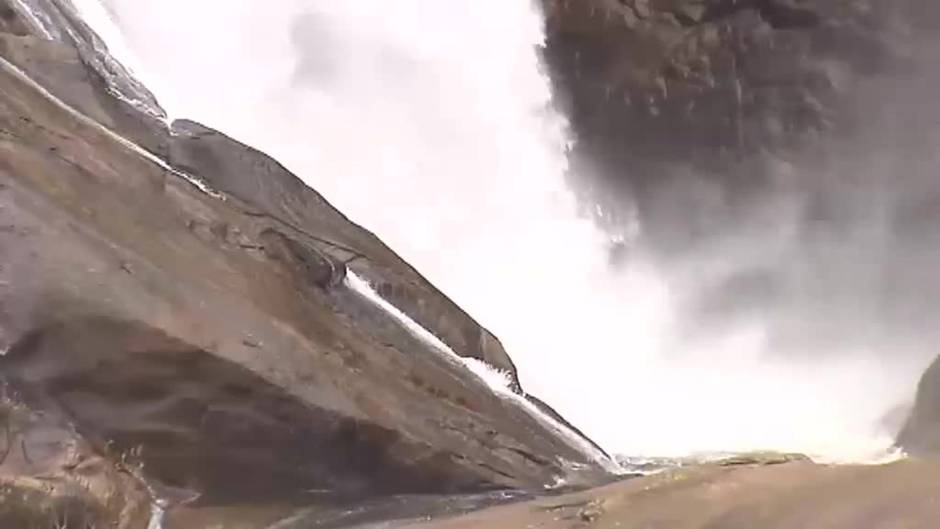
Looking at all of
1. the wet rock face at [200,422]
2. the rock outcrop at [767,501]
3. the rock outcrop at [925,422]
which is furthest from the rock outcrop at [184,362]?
the rock outcrop at [925,422]

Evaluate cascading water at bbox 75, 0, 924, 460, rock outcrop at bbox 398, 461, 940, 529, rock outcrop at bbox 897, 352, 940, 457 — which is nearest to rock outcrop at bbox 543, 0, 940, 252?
cascading water at bbox 75, 0, 924, 460

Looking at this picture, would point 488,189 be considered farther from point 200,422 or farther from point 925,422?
point 200,422

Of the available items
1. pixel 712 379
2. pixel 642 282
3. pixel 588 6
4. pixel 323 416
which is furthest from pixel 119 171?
pixel 588 6

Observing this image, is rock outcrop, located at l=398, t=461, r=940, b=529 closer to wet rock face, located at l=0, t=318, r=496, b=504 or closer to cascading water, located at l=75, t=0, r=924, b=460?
wet rock face, located at l=0, t=318, r=496, b=504

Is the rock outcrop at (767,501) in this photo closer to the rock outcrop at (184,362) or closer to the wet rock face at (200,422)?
the wet rock face at (200,422)

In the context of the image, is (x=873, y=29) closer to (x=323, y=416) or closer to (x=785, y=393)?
(x=785, y=393)
